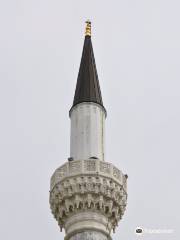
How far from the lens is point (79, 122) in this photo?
83.1ft

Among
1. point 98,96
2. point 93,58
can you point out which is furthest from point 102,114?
point 93,58

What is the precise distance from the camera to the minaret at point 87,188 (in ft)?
78.5

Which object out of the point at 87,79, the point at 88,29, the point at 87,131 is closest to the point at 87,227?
the point at 87,131

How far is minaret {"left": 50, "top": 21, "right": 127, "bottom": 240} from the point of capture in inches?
942

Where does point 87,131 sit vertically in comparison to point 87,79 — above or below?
below

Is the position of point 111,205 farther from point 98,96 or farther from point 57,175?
point 98,96

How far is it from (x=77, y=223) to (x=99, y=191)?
42.4 inches

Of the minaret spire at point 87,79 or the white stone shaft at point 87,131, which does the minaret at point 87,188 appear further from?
the minaret spire at point 87,79

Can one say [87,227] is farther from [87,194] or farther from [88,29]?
[88,29]

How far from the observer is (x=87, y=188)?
78.7 ft

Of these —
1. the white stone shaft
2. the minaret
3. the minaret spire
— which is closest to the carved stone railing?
the minaret

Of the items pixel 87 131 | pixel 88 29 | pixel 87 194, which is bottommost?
pixel 87 194

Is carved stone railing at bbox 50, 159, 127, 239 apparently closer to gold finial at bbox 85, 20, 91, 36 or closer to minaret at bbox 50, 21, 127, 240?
minaret at bbox 50, 21, 127, 240

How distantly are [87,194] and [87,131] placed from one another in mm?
2011
